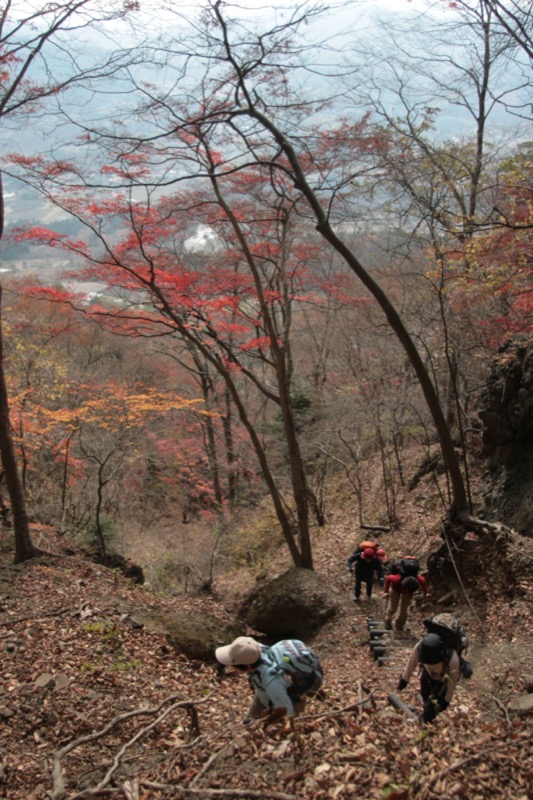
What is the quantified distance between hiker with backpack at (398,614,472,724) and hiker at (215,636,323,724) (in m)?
1.03

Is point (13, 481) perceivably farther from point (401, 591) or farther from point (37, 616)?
point (401, 591)

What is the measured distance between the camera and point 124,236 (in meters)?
11.9

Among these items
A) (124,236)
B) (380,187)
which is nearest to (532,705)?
(380,187)

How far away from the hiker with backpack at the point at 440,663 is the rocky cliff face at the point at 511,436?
4.05 m

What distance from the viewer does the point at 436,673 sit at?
14.1 feet

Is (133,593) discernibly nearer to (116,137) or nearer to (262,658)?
(262,658)

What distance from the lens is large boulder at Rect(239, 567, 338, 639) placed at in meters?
8.89

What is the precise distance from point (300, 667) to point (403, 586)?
373 cm

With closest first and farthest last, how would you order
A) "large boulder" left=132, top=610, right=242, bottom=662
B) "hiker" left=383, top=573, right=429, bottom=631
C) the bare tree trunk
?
"large boulder" left=132, top=610, right=242, bottom=662 < "hiker" left=383, top=573, right=429, bottom=631 < the bare tree trunk

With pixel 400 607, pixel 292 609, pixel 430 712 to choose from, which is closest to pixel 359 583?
pixel 292 609

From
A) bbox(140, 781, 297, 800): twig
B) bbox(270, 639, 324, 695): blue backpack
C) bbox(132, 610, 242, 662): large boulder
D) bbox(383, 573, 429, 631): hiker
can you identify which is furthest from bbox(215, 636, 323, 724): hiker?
bbox(383, 573, 429, 631): hiker

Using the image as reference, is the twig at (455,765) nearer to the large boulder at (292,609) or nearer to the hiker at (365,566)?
the hiker at (365,566)

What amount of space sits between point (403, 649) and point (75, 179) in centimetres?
987

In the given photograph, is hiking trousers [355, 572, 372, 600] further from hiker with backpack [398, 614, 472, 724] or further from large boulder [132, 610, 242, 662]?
hiker with backpack [398, 614, 472, 724]
